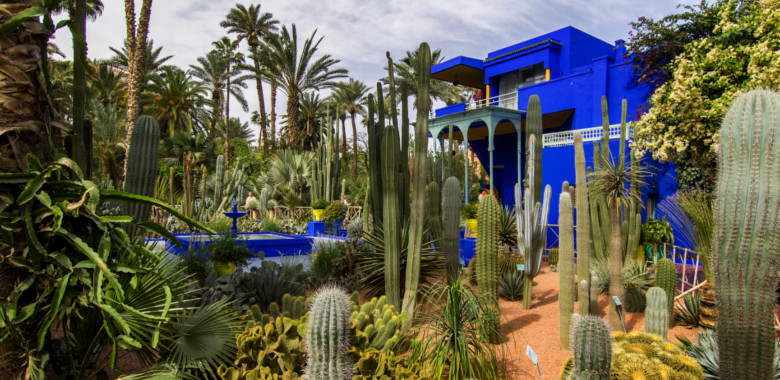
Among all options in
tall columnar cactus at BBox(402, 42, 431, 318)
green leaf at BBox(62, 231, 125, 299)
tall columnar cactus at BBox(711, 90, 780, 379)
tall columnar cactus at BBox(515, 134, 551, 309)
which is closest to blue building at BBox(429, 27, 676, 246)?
tall columnar cactus at BBox(515, 134, 551, 309)

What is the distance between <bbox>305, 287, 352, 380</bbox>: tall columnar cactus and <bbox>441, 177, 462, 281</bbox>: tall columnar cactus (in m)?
3.22

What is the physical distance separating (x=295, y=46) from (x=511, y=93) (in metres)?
11.0

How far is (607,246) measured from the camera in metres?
7.84

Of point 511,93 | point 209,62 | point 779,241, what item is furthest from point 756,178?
point 209,62

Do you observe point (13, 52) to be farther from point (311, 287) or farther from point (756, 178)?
point (311, 287)

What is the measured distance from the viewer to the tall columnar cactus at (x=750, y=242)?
328cm

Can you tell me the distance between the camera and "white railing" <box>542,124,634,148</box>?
14461 millimetres

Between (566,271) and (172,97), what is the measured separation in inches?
1004

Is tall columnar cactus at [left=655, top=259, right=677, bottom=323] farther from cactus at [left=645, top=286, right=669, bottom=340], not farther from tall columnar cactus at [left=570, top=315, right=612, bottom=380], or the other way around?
tall columnar cactus at [left=570, top=315, right=612, bottom=380]

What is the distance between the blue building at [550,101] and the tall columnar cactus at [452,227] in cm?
817

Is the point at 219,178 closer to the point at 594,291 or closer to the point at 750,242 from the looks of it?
the point at 594,291

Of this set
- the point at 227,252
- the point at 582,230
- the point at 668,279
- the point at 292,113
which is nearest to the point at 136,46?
the point at 292,113

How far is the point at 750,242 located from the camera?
3320mm

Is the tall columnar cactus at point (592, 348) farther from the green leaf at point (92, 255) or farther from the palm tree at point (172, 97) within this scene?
the palm tree at point (172, 97)
